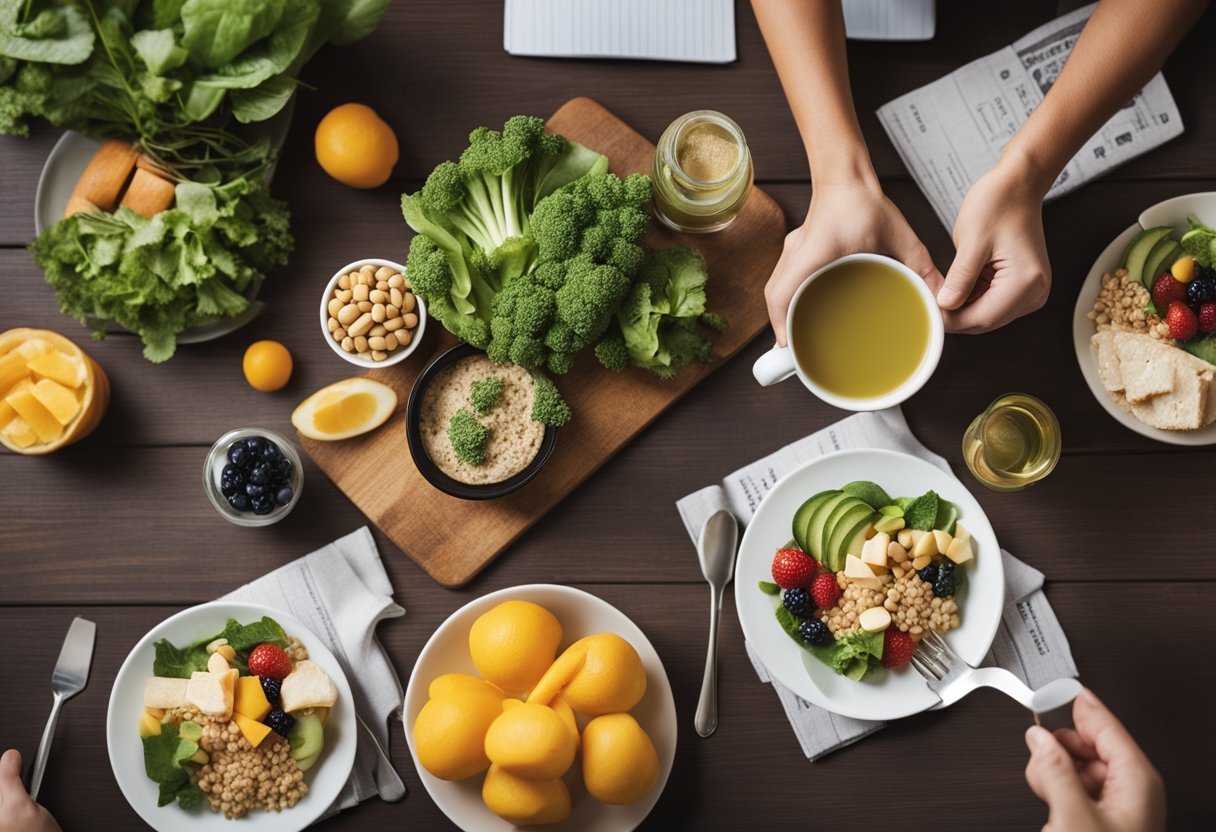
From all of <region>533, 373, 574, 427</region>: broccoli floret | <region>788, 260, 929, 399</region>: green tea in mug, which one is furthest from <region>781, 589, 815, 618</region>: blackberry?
<region>533, 373, 574, 427</region>: broccoli floret

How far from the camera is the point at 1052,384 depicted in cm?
159

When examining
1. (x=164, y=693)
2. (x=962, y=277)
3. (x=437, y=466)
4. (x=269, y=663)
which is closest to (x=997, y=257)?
(x=962, y=277)

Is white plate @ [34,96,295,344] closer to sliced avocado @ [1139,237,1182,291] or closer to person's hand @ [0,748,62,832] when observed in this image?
person's hand @ [0,748,62,832]

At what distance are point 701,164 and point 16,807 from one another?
157cm

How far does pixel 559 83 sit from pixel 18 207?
1.02m

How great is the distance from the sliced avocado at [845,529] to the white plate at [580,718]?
0.34 m

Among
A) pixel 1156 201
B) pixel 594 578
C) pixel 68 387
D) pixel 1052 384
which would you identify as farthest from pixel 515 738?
pixel 1156 201

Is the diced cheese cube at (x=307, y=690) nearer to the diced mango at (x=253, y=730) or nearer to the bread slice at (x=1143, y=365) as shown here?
the diced mango at (x=253, y=730)

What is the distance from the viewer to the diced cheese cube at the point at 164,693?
1450 mm

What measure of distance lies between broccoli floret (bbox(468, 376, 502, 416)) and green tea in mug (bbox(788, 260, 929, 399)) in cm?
51

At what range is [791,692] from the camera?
5.04ft

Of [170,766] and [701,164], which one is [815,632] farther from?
[170,766]

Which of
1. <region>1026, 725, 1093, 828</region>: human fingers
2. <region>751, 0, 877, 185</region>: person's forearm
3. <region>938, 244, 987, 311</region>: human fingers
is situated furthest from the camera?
<region>751, 0, 877, 185</region>: person's forearm

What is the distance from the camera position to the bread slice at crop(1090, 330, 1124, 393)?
150cm
